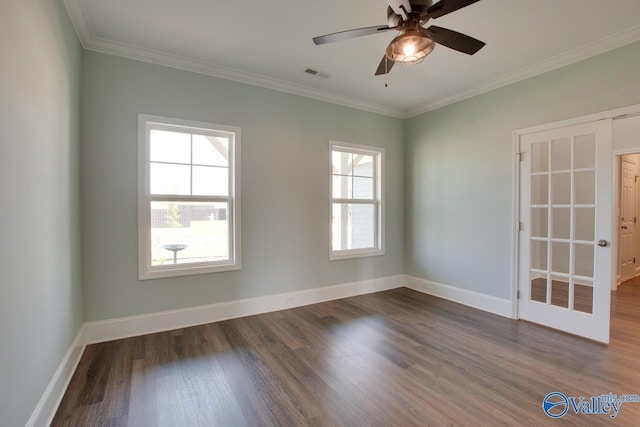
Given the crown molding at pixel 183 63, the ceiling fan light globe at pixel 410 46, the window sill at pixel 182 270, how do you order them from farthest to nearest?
the window sill at pixel 182 270 → the crown molding at pixel 183 63 → the ceiling fan light globe at pixel 410 46

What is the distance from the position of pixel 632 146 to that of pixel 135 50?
658 cm

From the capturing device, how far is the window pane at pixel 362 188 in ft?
15.0

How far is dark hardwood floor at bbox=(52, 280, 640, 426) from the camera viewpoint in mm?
1854

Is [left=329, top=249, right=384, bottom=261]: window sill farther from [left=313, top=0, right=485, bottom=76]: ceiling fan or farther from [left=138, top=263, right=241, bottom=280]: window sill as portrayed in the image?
[left=313, top=0, right=485, bottom=76]: ceiling fan

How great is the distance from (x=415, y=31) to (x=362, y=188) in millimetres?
2957

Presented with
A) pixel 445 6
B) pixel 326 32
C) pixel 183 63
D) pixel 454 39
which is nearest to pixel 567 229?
pixel 454 39

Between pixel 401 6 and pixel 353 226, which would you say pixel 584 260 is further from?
pixel 401 6

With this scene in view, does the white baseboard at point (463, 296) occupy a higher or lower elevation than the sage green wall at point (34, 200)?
lower

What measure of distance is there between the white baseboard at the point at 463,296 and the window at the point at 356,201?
79 cm

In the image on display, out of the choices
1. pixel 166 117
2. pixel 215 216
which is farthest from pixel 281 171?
pixel 166 117

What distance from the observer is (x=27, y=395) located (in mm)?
1528

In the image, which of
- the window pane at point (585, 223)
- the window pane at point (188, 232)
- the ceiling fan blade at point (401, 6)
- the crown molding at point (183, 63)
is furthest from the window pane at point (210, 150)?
the window pane at point (585, 223)

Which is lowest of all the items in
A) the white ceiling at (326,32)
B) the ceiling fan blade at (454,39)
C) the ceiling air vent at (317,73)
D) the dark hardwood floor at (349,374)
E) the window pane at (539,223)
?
the dark hardwood floor at (349,374)

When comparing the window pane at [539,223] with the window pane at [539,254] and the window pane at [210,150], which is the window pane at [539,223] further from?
the window pane at [210,150]
